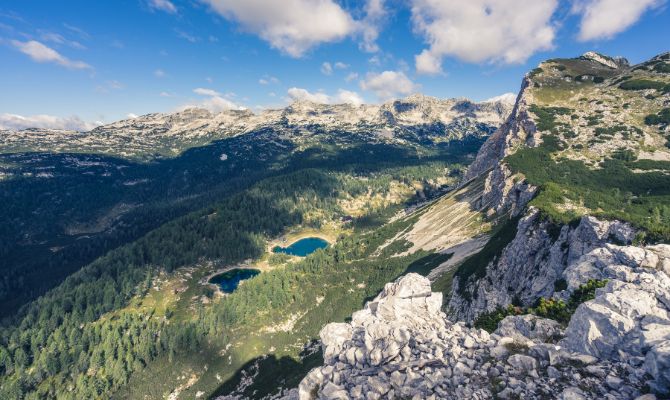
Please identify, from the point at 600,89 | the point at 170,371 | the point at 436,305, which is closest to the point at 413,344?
the point at 436,305

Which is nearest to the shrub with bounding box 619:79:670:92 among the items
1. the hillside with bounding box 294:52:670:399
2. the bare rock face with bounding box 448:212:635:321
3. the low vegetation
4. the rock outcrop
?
the hillside with bounding box 294:52:670:399

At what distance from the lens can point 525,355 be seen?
76.8 ft

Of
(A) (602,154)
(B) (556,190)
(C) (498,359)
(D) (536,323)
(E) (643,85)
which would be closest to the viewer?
(C) (498,359)

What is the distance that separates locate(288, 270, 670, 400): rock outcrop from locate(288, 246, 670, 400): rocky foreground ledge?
6 cm

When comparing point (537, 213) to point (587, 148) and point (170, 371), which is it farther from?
point (170, 371)

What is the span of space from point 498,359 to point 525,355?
6.08 ft

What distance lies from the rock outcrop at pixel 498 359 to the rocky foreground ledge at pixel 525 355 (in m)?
0.06

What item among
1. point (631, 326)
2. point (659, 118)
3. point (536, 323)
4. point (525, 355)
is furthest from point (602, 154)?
point (525, 355)

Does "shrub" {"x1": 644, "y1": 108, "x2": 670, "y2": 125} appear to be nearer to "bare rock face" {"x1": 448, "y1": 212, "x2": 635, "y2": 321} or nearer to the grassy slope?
the grassy slope

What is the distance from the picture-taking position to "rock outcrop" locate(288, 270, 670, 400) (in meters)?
19.3

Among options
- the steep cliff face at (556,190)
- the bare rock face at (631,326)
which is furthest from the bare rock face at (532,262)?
the bare rock face at (631,326)

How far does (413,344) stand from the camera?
1160 inches

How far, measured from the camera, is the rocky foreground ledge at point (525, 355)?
63.5 feet

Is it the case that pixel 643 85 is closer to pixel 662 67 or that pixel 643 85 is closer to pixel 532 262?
pixel 662 67
